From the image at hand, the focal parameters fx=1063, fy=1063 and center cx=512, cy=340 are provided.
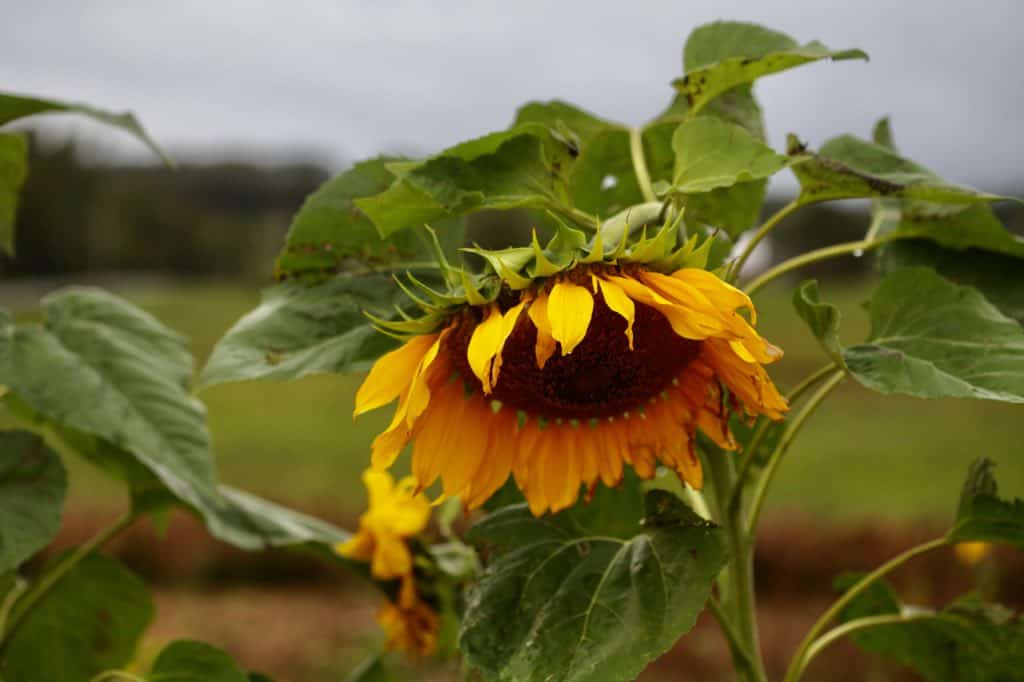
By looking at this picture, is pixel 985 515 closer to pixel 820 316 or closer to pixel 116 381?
pixel 820 316

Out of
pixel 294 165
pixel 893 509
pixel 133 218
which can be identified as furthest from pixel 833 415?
pixel 294 165

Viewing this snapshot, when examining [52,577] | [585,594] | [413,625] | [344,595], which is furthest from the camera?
[344,595]

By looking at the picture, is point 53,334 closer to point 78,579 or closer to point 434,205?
point 78,579

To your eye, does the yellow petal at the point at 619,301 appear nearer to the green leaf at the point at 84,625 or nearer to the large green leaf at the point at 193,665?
the large green leaf at the point at 193,665

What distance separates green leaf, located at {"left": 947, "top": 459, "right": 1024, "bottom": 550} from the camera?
0.67 m

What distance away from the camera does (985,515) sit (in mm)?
685

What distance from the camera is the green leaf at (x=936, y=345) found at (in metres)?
0.57

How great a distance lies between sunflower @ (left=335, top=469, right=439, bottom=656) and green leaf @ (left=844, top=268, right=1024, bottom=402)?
1.39 feet

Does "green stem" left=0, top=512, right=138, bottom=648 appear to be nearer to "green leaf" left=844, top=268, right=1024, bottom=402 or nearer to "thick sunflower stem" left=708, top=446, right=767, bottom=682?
"thick sunflower stem" left=708, top=446, right=767, bottom=682

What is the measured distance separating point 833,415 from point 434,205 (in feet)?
33.4

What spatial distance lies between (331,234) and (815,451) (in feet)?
25.7

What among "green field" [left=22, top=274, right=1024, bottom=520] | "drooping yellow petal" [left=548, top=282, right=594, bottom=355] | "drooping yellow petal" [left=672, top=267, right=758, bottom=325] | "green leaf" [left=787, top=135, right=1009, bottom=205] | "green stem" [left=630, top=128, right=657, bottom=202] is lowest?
"green field" [left=22, top=274, right=1024, bottom=520]

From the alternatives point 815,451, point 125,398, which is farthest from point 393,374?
point 815,451

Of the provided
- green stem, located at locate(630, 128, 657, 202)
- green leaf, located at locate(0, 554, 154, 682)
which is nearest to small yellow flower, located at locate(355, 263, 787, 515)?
green stem, located at locate(630, 128, 657, 202)
